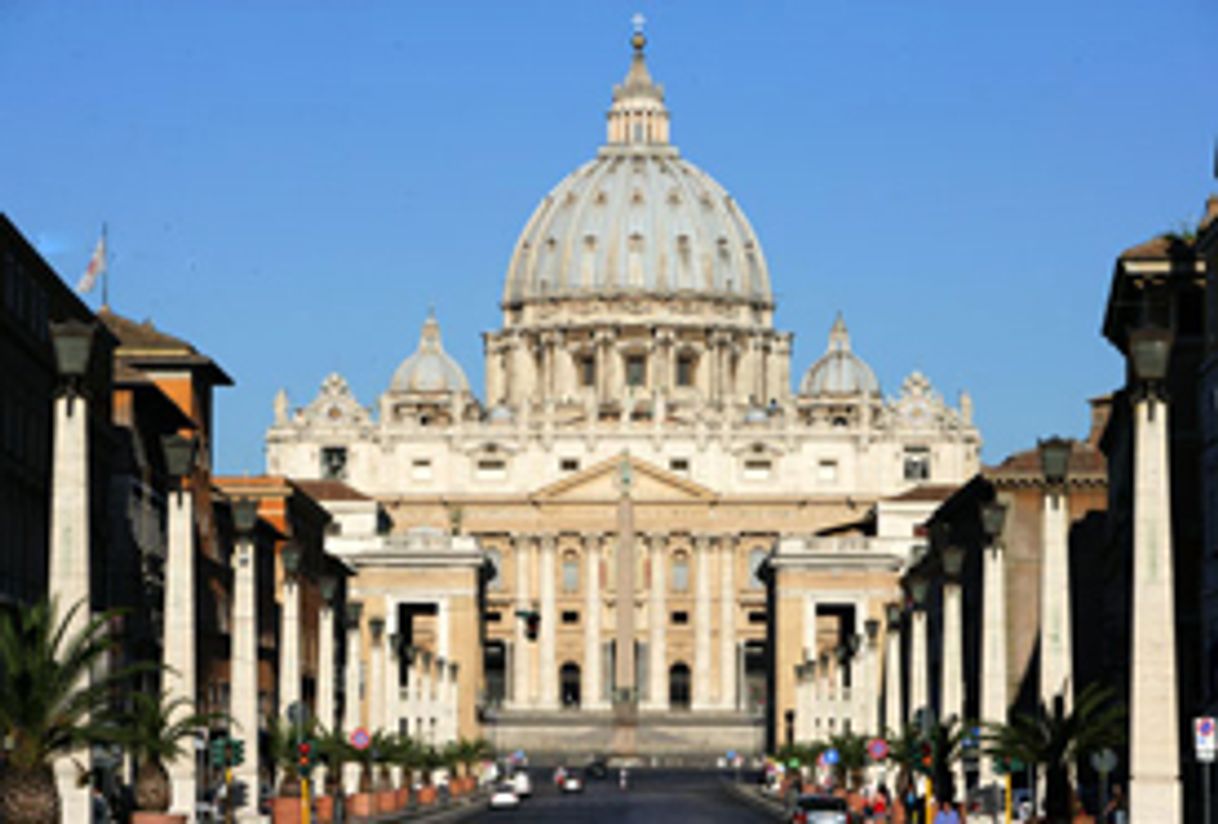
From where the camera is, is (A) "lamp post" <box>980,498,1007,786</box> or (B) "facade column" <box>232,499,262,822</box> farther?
(B) "facade column" <box>232,499,262,822</box>

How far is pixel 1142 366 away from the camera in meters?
42.3

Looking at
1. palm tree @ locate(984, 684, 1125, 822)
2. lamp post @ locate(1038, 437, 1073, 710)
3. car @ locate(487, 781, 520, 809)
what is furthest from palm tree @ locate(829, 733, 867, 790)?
lamp post @ locate(1038, 437, 1073, 710)

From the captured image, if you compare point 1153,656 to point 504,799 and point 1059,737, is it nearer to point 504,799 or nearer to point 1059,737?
point 1059,737

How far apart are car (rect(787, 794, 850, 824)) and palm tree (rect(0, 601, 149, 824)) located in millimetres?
28480

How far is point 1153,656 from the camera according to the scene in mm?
42094

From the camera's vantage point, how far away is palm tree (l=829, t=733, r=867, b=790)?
99.9m

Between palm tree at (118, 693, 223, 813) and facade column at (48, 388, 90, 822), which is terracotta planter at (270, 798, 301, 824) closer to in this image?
palm tree at (118, 693, 223, 813)

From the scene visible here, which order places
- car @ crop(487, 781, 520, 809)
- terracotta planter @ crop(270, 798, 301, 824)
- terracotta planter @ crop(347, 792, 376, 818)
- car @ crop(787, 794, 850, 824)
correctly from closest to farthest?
car @ crop(787, 794, 850, 824) → terracotta planter @ crop(270, 798, 301, 824) → terracotta planter @ crop(347, 792, 376, 818) → car @ crop(487, 781, 520, 809)

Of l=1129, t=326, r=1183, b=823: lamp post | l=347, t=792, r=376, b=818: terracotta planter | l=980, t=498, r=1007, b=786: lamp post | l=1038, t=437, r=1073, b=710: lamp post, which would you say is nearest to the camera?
l=1129, t=326, r=1183, b=823: lamp post

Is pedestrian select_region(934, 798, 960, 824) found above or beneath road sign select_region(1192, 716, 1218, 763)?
beneath

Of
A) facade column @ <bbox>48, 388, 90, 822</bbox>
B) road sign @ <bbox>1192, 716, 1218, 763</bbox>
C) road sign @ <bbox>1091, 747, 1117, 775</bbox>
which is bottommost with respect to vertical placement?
road sign @ <bbox>1091, 747, 1117, 775</bbox>

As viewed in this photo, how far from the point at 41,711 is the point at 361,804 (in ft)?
161

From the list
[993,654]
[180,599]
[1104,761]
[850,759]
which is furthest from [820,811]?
[850,759]

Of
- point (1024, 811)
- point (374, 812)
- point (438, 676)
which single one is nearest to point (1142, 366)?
point (1024, 811)
